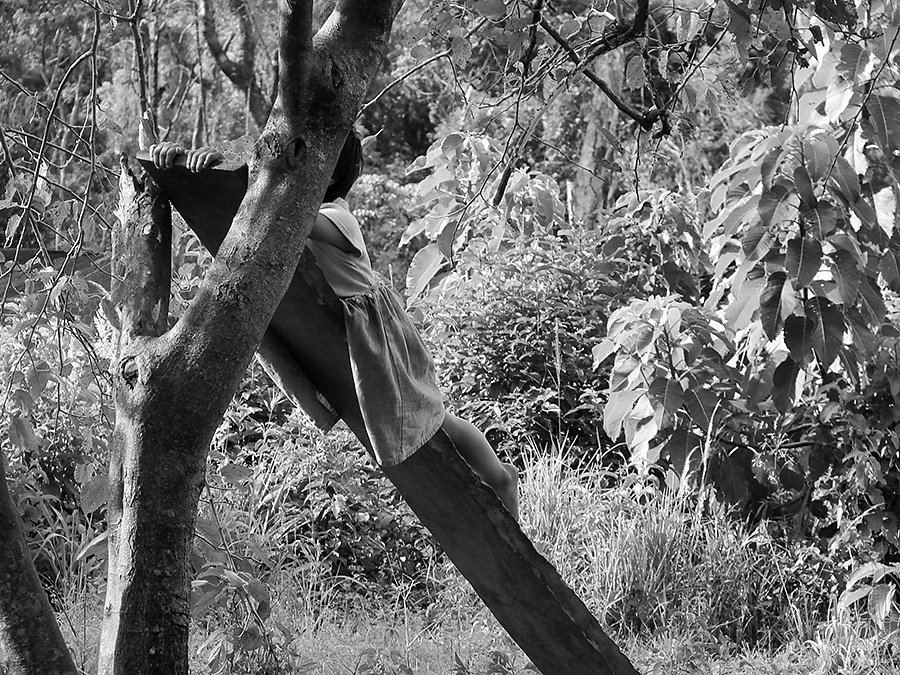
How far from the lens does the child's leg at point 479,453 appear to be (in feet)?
9.18

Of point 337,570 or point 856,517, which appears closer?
point 856,517

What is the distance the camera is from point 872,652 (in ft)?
15.6

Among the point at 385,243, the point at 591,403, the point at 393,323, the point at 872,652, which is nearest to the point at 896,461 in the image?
the point at 872,652

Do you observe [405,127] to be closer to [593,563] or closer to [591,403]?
[591,403]

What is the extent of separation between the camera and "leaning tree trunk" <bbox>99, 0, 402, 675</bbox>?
5.07 feet

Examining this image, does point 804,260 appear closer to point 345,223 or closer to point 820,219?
point 820,219

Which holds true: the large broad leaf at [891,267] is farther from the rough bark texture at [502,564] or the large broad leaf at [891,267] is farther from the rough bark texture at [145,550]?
the rough bark texture at [145,550]

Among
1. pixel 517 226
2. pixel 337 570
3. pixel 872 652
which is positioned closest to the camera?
pixel 872 652

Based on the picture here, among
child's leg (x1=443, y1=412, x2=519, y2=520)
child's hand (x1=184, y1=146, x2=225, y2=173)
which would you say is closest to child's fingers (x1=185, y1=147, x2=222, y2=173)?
child's hand (x1=184, y1=146, x2=225, y2=173)

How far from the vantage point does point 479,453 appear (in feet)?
9.34

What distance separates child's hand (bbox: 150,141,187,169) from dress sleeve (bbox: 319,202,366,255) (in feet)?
1.78

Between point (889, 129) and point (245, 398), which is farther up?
point (245, 398)

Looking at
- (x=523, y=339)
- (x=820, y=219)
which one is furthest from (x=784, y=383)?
(x=523, y=339)

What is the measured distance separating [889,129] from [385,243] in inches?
443
